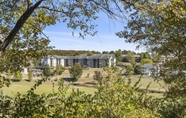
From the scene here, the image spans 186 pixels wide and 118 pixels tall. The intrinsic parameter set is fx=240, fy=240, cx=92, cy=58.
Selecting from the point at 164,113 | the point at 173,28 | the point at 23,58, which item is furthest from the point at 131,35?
the point at 23,58

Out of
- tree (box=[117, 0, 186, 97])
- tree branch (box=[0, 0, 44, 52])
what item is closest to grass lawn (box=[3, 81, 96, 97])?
tree branch (box=[0, 0, 44, 52])

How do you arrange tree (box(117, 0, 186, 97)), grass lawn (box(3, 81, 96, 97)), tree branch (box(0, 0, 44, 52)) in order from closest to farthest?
tree branch (box(0, 0, 44, 52))
grass lawn (box(3, 81, 96, 97))
tree (box(117, 0, 186, 97))

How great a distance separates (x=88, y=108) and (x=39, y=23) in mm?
3384

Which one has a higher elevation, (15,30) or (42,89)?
(15,30)

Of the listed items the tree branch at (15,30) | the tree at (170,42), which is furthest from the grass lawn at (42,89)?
the tree at (170,42)

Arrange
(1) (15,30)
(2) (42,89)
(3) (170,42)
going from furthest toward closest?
(2) (42,89), (3) (170,42), (1) (15,30)

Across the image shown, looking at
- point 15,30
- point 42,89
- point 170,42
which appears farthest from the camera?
point 42,89

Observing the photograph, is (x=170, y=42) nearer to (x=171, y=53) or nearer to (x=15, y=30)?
(x=171, y=53)

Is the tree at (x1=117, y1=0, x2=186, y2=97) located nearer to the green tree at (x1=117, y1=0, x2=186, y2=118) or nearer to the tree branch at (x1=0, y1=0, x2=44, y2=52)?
the green tree at (x1=117, y1=0, x2=186, y2=118)

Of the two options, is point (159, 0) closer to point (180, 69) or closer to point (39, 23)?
point (39, 23)

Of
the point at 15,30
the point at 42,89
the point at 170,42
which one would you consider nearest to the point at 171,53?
the point at 170,42

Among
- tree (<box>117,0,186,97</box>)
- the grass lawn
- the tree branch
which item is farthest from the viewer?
tree (<box>117,0,186,97</box>)

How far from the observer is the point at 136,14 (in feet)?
15.3

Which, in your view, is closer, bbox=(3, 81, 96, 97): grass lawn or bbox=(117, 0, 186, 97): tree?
bbox=(3, 81, 96, 97): grass lawn
